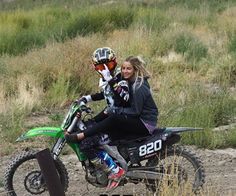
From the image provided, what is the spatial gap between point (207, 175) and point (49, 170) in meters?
3.30

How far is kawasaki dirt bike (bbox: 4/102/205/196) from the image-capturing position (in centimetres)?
554

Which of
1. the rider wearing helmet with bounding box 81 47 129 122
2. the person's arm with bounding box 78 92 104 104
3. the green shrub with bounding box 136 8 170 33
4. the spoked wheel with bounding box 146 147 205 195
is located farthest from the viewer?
the green shrub with bounding box 136 8 170 33

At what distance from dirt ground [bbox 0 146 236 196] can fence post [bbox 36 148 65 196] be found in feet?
6.94

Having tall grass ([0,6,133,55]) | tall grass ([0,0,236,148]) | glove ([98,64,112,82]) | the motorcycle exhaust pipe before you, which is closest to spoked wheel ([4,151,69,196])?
the motorcycle exhaust pipe

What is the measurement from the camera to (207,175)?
6.47 m

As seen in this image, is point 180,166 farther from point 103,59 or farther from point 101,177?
point 103,59

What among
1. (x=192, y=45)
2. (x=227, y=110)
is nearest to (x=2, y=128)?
(x=227, y=110)

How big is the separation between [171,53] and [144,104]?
29.9 ft

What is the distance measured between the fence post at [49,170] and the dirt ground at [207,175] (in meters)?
2.11

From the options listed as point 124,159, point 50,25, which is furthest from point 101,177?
point 50,25

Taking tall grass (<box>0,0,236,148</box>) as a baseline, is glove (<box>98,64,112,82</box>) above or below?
above

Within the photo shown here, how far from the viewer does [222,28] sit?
18375 mm

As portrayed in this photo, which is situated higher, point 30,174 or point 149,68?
point 30,174

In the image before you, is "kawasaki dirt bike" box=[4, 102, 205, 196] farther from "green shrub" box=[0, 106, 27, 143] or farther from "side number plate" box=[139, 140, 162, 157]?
"green shrub" box=[0, 106, 27, 143]
